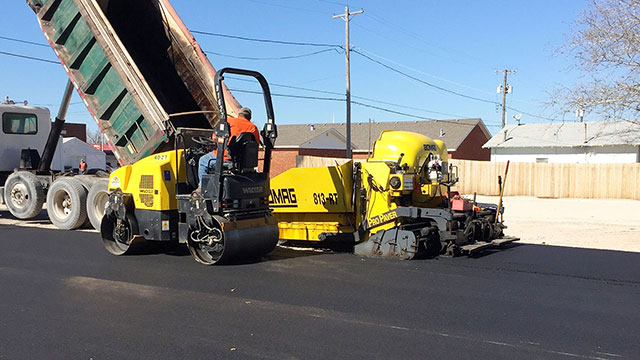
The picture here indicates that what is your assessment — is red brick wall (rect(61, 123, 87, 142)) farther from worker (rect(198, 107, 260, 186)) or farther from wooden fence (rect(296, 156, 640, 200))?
worker (rect(198, 107, 260, 186))

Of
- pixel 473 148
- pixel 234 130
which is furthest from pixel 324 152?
pixel 234 130

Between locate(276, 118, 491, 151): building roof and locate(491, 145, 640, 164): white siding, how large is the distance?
4604 mm

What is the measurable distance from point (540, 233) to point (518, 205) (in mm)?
8283

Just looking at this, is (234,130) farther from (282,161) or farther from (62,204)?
(282,161)

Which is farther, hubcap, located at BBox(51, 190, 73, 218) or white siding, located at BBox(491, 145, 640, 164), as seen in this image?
white siding, located at BBox(491, 145, 640, 164)

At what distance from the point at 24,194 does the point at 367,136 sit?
32.6m

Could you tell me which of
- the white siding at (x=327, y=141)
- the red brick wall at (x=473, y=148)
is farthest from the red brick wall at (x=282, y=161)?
the red brick wall at (x=473, y=148)

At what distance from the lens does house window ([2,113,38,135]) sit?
12.9 meters

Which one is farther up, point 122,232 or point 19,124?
point 19,124

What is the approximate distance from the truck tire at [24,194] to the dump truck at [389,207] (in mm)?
5934

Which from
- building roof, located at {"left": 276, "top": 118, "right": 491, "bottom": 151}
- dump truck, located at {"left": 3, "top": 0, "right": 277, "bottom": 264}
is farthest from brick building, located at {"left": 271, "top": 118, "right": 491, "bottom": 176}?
dump truck, located at {"left": 3, "top": 0, "right": 277, "bottom": 264}

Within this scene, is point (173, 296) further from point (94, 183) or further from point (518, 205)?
point (518, 205)

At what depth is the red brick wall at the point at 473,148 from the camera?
39594mm

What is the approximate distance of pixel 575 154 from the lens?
32031 millimetres
